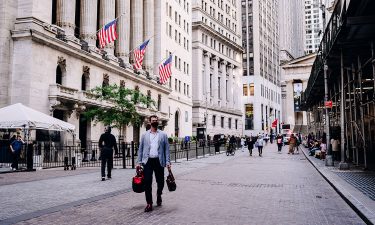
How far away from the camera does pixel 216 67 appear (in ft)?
279

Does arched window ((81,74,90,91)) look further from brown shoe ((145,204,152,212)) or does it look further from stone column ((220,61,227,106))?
stone column ((220,61,227,106))

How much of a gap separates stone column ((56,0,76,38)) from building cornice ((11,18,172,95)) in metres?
1.47

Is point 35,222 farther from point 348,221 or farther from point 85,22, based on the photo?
point 85,22

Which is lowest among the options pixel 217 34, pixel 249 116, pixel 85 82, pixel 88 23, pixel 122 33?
pixel 85 82

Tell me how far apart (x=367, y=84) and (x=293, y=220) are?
19474 millimetres

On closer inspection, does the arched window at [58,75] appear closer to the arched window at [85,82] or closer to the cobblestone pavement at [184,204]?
the arched window at [85,82]

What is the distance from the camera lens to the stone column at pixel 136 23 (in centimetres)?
4941

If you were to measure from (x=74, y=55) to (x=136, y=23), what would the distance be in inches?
669

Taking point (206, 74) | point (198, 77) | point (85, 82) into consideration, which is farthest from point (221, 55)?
point (85, 82)

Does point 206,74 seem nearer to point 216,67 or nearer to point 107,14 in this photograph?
point 216,67

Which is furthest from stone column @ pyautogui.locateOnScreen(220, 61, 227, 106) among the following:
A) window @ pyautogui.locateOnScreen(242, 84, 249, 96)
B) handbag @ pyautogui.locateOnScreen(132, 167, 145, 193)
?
handbag @ pyautogui.locateOnScreen(132, 167, 145, 193)

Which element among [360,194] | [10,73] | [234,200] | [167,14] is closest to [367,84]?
[360,194]

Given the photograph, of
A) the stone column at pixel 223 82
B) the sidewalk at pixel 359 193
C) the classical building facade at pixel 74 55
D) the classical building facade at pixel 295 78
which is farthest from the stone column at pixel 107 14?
the stone column at pixel 223 82

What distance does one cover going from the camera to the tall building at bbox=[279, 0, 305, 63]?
146625 mm
